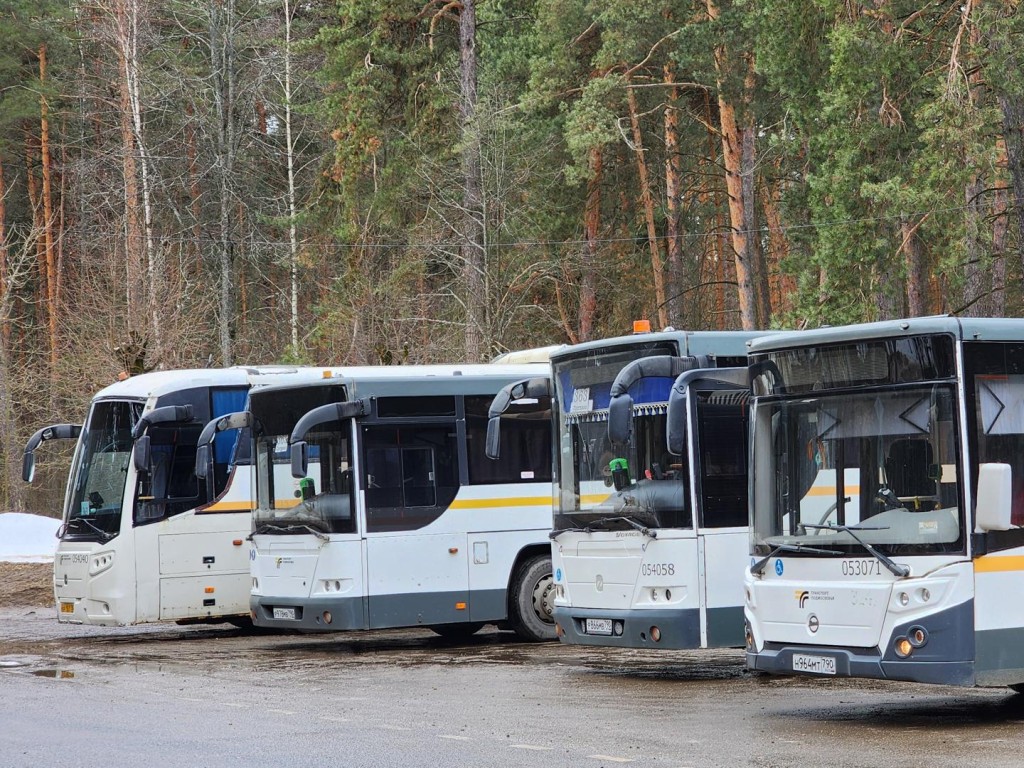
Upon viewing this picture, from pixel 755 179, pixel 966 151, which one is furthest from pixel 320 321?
pixel 966 151

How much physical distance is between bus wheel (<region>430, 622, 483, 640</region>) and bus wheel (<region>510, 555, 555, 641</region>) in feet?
4.12

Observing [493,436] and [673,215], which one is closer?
[493,436]

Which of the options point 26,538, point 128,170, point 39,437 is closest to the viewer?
point 39,437

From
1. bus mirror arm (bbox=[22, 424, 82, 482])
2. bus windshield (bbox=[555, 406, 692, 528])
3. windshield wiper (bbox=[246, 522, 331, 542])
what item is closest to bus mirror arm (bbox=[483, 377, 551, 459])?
bus windshield (bbox=[555, 406, 692, 528])

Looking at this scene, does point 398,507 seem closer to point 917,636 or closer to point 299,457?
point 299,457

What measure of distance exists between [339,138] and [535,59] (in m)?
5.73

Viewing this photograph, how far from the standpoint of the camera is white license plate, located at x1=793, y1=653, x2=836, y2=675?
35.5 feet

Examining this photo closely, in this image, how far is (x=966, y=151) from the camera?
2595cm

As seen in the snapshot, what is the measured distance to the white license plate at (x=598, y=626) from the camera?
549 inches

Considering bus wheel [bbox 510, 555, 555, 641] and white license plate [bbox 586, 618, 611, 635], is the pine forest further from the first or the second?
white license plate [bbox 586, 618, 611, 635]

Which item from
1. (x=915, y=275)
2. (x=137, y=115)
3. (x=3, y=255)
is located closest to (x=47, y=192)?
(x=3, y=255)

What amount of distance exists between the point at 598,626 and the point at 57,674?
5315 millimetres

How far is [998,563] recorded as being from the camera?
34.3ft

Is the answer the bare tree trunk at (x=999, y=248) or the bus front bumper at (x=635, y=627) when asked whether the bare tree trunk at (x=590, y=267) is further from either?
the bus front bumper at (x=635, y=627)
